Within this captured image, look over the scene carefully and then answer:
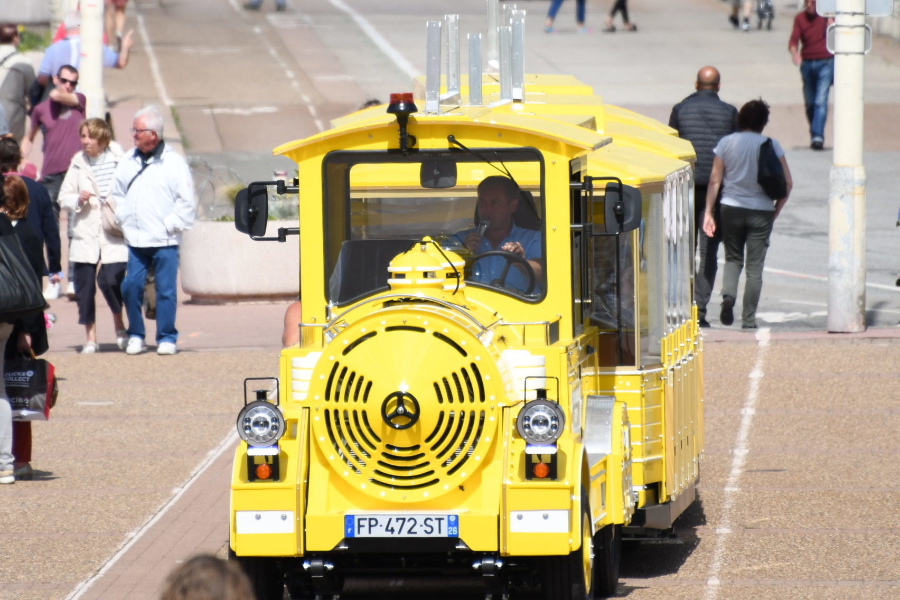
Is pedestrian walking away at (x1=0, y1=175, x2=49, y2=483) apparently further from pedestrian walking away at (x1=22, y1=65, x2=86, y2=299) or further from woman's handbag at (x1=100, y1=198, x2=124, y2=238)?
pedestrian walking away at (x1=22, y1=65, x2=86, y2=299)

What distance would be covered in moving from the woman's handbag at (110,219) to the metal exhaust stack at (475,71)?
5.83 meters

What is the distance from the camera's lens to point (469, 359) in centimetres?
630

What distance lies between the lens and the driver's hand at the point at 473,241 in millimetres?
6965

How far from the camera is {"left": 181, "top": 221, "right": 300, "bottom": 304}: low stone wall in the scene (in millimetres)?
15891

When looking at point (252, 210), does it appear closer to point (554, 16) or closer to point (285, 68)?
point (285, 68)

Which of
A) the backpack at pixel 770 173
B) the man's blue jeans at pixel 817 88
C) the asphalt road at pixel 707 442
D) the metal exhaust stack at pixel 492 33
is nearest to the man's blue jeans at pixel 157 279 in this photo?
the asphalt road at pixel 707 442

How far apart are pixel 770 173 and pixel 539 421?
7997 mm

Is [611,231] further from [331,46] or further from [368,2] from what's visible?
[368,2]

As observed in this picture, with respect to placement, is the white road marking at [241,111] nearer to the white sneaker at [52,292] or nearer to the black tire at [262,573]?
the white sneaker at [52,292]

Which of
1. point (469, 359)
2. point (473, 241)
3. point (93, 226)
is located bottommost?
point (469, 359)

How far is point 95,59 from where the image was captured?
55.1 ft

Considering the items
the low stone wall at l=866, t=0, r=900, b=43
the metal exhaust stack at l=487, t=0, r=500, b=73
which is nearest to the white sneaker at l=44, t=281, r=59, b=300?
the metal exhaust stack at l=487, t=0, r=500, b=73

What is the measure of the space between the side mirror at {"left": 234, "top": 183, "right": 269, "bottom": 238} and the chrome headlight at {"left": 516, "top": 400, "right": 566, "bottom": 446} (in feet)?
5.66

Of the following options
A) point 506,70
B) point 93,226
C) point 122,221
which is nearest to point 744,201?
point 122,221
